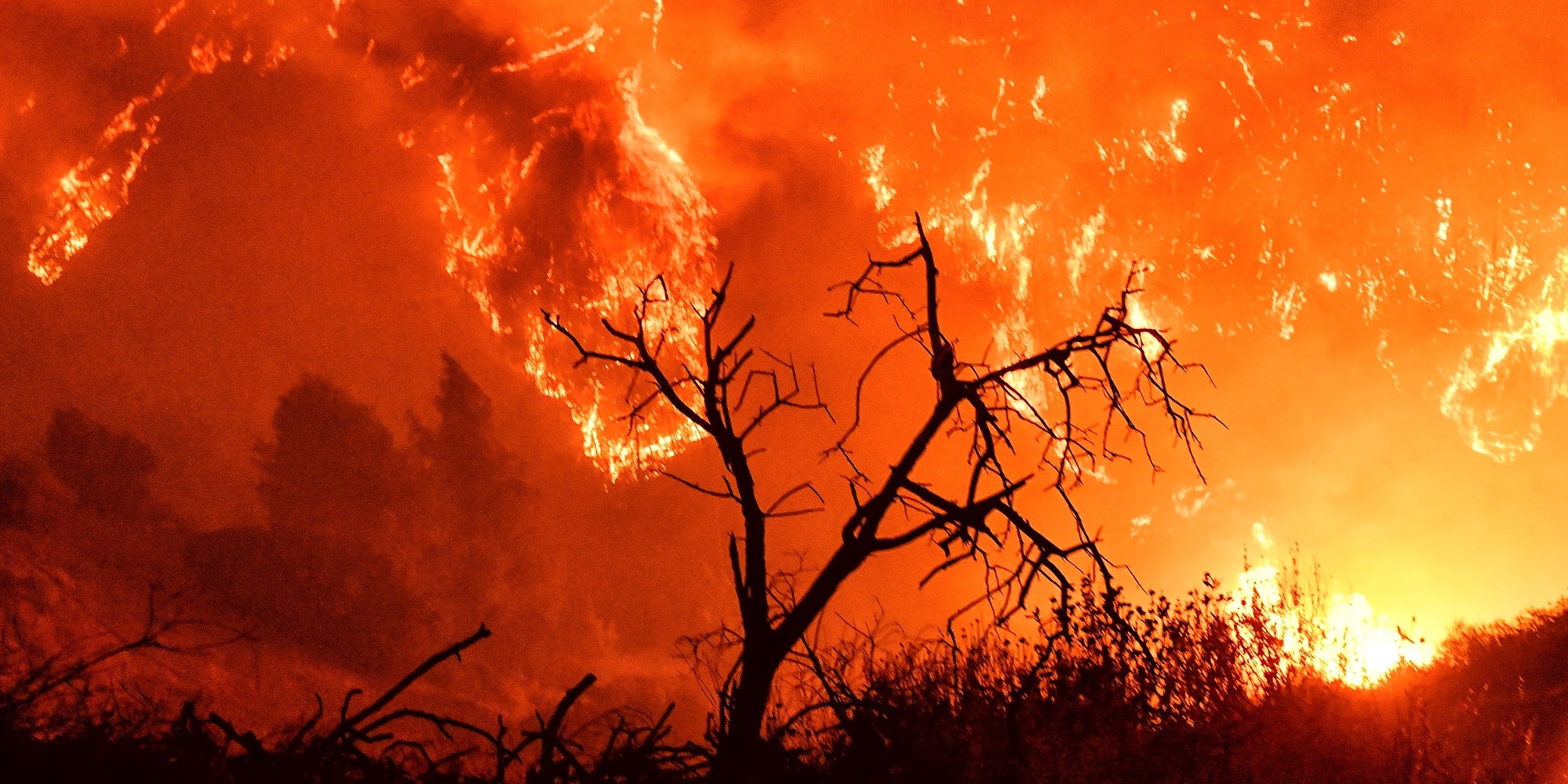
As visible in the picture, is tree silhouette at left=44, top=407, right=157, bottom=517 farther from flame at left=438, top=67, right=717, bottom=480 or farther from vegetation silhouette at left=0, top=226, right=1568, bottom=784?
flame at left=438, top=67, right=717, bottom=480

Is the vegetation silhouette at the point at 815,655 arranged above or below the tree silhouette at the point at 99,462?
below

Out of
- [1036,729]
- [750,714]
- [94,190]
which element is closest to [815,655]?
[750,714]

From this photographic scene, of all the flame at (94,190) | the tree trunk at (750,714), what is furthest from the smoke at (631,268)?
the tree trunk at (750,714)

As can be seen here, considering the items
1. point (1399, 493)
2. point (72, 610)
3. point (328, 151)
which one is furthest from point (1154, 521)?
point (72, 610)

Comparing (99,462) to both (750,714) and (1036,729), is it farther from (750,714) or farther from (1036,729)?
(750,714)

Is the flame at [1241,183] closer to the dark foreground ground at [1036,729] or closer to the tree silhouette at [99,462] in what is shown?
the dark foreground ground at [1036,729]

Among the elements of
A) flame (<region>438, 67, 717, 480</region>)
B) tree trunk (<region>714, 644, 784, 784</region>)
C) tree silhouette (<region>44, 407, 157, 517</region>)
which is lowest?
tree trunk (<region>714, 644, 784, 784</region>)

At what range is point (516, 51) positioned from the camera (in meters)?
30.4

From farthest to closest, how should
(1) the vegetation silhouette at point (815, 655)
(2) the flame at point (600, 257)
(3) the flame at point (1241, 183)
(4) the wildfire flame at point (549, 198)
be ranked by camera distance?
(3) the flame at point (1241, 183) < (2) the flame at point (600, 257) < (4) the wildfire flame at point (549, 198) < (1) the vegetation silhouette at point (815, 655)

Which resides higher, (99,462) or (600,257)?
(600,257)

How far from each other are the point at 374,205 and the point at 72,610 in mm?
13094

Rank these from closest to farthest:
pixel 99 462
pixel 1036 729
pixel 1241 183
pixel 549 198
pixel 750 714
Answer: pixel 750 714 < pixel 1036 729 < pixel 99 462 < pixel 549 198 < pixel 1241 183

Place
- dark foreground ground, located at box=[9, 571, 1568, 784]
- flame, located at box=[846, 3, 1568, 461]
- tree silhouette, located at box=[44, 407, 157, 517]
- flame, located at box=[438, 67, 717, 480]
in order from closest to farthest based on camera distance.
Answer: dark foreground ground, located at box=[9, 571, 1568, 784] → tree silhouette, located at box=[44, 407, 157, 517] → flame, located at box=[438, 67, 717, 480] → flame, located at box=[846, 3, 1568, 461]

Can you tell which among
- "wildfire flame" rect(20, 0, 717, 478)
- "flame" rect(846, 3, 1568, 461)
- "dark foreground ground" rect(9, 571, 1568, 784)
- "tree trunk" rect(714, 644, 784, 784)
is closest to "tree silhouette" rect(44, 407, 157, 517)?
"wildfire flame" rect(20, 0, 717, 478)
